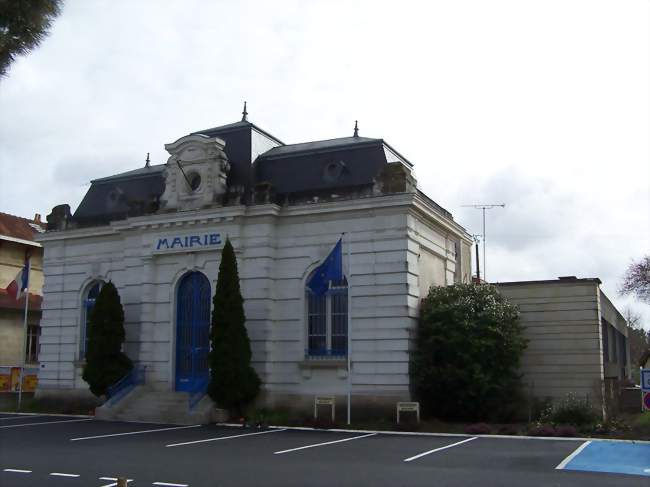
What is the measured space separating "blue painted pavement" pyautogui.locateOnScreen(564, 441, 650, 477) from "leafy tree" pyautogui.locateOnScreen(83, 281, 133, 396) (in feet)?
51.5

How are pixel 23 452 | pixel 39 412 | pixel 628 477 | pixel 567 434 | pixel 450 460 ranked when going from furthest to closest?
pixel 39 412 < pixel 567 434 < pixel 23 452 < pixel 450 460 < pixel 628 477

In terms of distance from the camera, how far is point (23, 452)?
16.0m

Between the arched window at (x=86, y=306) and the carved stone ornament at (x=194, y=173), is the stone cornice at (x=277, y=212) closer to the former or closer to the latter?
the carved stone ornament at (x=194, y=173)

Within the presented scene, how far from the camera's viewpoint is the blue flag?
22.1 m

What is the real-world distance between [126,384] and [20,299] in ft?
49.8

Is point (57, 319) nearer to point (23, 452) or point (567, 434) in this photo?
point (23, 452)

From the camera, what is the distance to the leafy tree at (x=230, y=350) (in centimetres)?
2241

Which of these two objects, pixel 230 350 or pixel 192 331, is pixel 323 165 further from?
pixel 192 331

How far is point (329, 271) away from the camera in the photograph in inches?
872

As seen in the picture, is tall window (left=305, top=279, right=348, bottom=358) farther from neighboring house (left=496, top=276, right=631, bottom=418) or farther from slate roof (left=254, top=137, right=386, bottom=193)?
neighboring house (left=496, top=276, right=631, bottom=418)

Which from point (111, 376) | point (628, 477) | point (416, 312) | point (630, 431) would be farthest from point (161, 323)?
point (628, 477)

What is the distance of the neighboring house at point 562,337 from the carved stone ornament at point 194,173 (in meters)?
10.6

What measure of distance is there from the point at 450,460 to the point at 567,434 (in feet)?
18.6

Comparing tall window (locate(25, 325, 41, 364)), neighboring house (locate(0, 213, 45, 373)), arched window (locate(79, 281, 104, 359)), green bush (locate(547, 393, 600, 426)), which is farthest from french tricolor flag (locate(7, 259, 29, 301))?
green bush (locate(547, 393, 600, 426))
